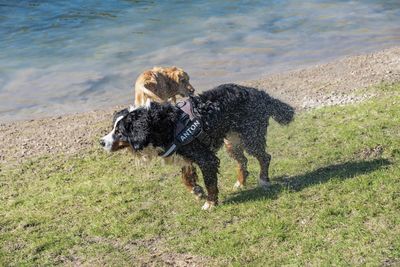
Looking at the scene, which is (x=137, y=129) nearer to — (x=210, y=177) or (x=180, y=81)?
(x=210, y=177)

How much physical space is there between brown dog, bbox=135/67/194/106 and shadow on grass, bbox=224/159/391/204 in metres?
3.14

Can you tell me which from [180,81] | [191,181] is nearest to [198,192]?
[191,181]

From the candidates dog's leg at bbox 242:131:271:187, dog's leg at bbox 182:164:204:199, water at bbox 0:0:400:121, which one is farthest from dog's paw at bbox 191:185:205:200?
water at bbox 0:0:400:121

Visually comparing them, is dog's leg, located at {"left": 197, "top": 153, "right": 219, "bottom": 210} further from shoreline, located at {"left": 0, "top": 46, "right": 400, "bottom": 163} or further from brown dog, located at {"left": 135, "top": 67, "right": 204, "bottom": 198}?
shoreline, located at {"left": 0, "top": 46, "right": 400, "bottom": 163}

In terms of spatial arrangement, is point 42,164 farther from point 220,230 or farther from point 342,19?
point 342,19

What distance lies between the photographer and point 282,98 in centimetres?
1195

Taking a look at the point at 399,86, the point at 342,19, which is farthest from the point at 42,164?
the point at 342,19

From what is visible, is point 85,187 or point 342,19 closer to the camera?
point 85,187

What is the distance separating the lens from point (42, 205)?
763cm

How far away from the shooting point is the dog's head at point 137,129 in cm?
662

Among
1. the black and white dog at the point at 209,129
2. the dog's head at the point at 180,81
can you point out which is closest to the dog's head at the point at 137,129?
the black and white dog at the point at 209,129

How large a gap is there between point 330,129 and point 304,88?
353 cm

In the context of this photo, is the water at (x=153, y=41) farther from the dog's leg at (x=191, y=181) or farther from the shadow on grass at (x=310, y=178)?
the shadow on grass at (x=310, y=178)

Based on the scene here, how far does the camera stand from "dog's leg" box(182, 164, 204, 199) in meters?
7.13
